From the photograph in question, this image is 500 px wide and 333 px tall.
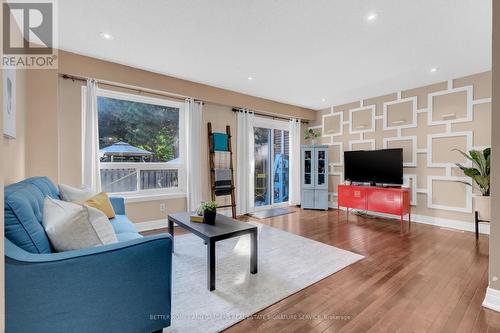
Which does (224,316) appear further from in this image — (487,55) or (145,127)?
(487,55)

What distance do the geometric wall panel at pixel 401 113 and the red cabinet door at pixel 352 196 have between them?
4.43ft

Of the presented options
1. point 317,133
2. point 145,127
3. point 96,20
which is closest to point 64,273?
point 96,20

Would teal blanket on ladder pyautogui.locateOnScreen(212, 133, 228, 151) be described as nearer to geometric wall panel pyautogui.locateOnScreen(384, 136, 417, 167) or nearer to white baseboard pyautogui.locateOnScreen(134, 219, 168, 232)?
white baseboard pyautogui.locateOnScreen(134, 219, 168, 232)

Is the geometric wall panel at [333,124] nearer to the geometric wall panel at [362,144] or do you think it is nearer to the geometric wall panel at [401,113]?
the geometric wall panel at [362,144]

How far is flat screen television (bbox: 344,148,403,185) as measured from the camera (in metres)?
4.31

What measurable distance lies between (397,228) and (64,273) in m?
4.39

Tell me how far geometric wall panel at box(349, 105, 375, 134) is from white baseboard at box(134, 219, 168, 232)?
4287 mm

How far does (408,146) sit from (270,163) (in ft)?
9.17

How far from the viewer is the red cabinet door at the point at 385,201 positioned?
4088 millimetres

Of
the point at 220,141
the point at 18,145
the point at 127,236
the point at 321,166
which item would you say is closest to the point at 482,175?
the point at 321,166

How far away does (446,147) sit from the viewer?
399cm

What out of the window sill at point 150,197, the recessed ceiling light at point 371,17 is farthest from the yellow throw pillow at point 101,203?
the recessed ceiling light at point 371,17

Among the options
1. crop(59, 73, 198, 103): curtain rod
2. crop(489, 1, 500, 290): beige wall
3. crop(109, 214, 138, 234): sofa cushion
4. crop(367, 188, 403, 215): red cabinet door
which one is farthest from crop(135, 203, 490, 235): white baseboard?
crop(489, 1, 500, 290): beige wall

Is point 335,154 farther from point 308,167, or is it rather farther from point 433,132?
point 433,132
